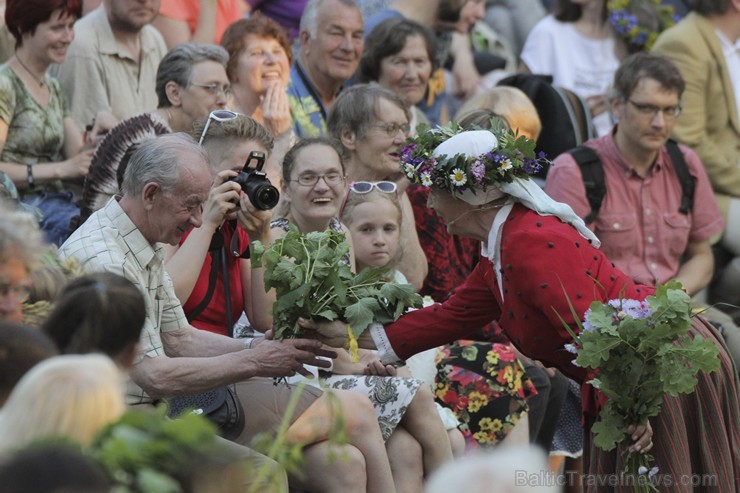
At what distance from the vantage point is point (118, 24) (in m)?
7.71

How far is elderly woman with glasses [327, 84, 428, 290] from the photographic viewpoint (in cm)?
735

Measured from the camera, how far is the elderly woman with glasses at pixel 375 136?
735cm

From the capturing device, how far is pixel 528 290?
5402 millimetres

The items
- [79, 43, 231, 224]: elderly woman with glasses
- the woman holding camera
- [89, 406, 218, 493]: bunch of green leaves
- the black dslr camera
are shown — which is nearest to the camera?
[89, 406, 218, 493]: bunch of green leaves

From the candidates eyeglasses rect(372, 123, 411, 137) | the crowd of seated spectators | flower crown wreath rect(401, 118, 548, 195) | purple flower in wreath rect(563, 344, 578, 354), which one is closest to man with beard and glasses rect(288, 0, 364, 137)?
the crowd of seated spectators

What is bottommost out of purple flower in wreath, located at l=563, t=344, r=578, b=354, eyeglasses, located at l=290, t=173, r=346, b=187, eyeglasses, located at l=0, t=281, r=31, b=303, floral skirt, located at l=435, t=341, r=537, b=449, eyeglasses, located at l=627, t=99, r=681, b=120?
floral skirt, located at l=435, t=341, r=537, b=449

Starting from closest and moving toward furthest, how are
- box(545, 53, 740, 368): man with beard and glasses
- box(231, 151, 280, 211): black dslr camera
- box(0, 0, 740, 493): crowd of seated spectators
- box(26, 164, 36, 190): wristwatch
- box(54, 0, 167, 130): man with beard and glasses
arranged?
1. box(0, 0, 740, 493): crowd of seated spectators
2. box(231, 151, 280, 211): black dslr camera
3. box(26, 164, 36, 190): wristwatch
4. box(54, 0, 167, 130): man with beard and glasses
5. box(545, 53, 740, 368): man with beard and glasses

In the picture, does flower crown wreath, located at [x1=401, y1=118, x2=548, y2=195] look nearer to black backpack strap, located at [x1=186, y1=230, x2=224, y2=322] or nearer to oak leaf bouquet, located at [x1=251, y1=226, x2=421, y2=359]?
oak leaf bouquet, located at [x1=251, y1=226, x2=421, y2=359]

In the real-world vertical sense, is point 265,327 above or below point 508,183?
below

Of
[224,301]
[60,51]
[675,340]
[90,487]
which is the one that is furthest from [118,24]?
[90,487]

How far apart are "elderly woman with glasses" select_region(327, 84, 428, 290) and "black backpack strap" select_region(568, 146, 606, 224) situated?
135 cm

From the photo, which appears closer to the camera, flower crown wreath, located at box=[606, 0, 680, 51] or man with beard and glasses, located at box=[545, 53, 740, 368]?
man with beard and glasses, located at box=[545, 53, 740, 368]

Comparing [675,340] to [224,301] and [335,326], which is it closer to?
[335,326]

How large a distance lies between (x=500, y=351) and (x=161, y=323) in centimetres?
220
